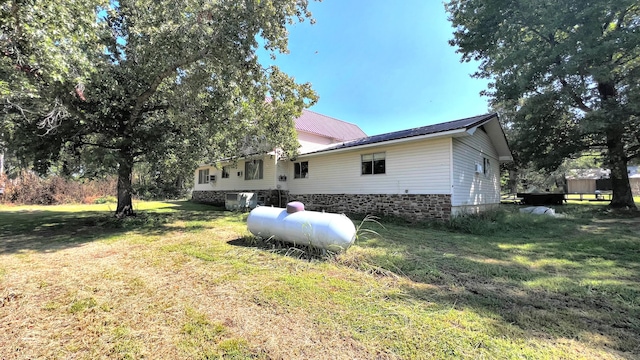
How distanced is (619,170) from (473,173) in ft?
24.2

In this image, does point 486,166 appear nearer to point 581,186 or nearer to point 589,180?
point 589,180

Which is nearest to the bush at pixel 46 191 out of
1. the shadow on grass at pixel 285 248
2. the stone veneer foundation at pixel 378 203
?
the stone veneer foundation at pixel 378 203

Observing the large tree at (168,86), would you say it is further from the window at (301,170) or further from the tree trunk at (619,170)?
the tree trunk at (619,170)

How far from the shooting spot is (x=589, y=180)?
109 ft

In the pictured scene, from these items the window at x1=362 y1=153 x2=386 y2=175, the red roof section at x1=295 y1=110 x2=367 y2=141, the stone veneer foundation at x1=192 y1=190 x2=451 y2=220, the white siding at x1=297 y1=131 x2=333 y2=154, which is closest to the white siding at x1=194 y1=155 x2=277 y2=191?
the stone veneer foundation at x1=192 y1=190 x2=451 y2=220

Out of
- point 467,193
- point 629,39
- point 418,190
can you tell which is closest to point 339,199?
point 418,190

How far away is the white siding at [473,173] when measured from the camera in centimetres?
972

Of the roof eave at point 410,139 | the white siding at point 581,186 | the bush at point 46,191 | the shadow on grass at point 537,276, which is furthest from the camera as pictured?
the white siding at point 581,186

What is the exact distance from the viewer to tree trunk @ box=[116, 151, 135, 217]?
859cm

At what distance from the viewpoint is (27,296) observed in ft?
10.8

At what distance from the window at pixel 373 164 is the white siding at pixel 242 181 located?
559cm

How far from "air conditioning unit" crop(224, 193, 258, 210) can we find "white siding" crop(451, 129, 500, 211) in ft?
32.1

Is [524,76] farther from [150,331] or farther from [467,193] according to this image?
[150,331]

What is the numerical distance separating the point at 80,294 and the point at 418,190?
9.45m
